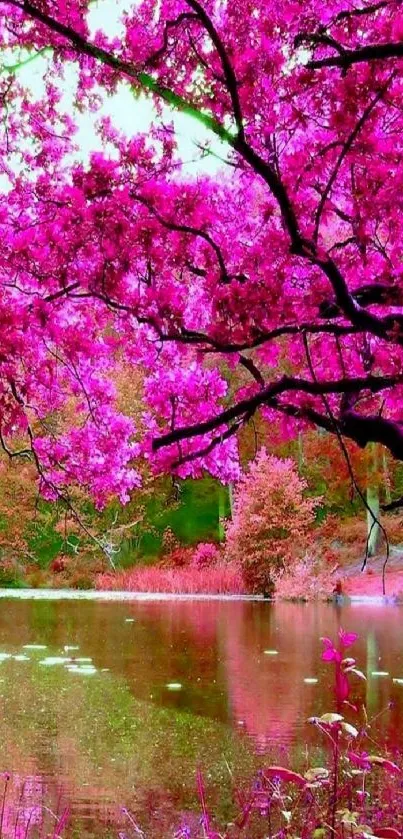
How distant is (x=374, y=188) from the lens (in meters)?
4.93

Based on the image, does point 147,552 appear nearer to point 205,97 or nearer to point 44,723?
point 44,723

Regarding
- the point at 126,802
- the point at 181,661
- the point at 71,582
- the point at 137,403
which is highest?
the point at 137,403

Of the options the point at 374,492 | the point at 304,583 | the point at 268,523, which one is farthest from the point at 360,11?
the point at 374,492

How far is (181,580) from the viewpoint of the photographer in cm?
2194

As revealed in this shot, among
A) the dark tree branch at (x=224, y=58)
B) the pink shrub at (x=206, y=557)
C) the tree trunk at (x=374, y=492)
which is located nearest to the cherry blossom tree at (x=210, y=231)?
the dark tree branch at (x=224, y=58)

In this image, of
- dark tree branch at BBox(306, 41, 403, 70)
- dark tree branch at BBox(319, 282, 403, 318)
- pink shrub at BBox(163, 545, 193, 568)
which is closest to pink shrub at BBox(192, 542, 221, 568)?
pink shrub at BBox(163, 545, 193, 568)

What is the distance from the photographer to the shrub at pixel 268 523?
19.0 metres

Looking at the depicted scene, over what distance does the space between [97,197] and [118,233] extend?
22cm

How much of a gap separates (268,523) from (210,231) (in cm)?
1413

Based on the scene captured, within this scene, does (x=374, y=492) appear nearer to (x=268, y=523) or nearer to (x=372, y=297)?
(x=268, y=523)

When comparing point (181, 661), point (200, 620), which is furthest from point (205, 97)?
point (200, 620)

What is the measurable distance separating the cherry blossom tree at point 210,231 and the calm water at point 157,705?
1690 millimetres

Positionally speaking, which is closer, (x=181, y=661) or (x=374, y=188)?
(x=374, y=188)

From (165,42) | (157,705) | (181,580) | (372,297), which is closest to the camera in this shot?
(165,42)
